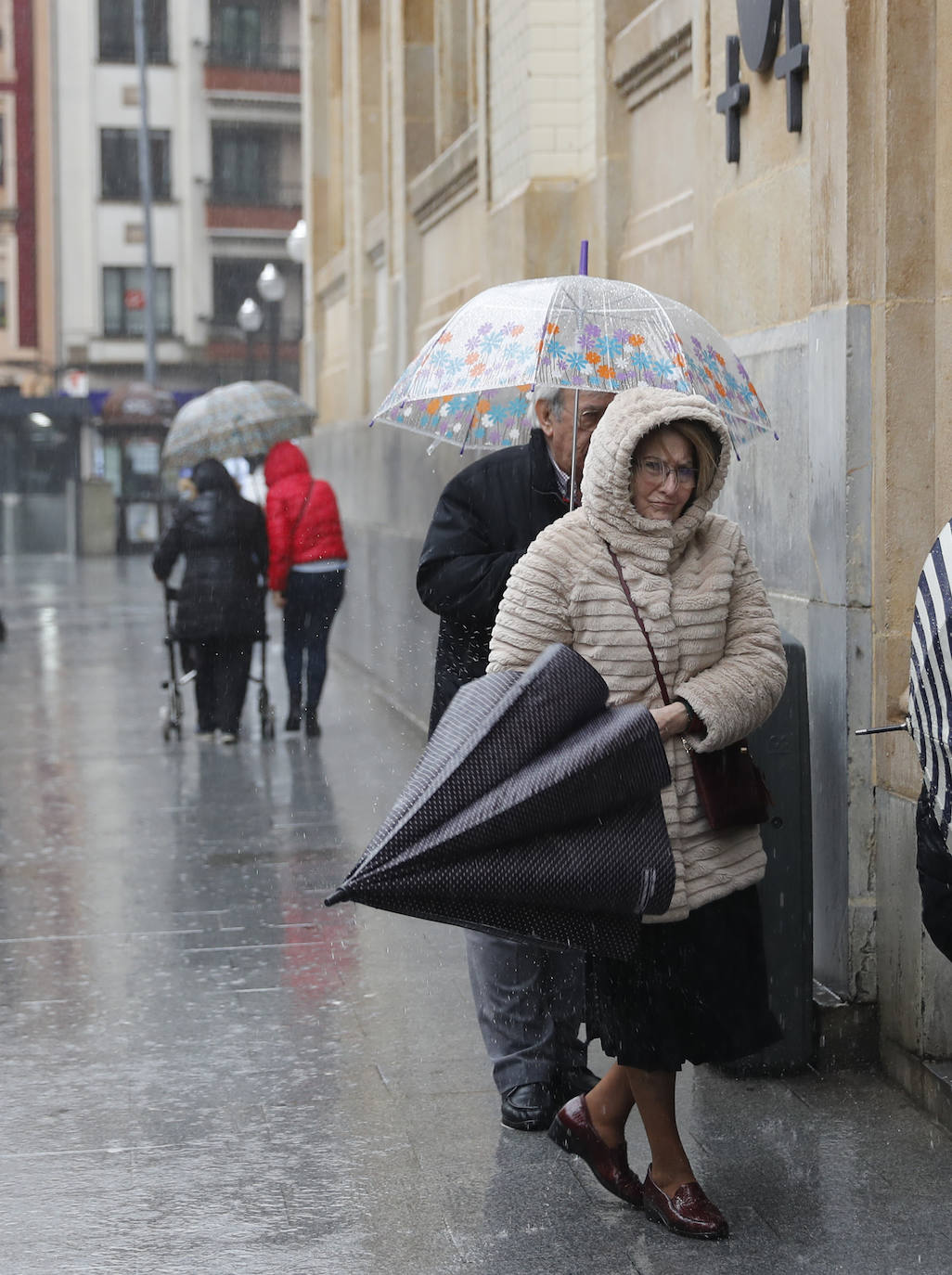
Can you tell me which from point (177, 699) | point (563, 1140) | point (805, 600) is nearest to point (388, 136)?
point (177, 699)

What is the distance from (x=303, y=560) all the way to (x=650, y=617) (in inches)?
314

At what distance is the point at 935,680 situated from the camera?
135 inches

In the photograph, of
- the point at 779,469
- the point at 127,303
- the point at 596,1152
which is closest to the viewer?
the point at 596,1152

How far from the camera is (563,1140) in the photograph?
14.6ft

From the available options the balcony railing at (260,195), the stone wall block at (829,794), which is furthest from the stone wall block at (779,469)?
the balcony railing at (260,195)

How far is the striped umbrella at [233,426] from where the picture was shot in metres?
12.2

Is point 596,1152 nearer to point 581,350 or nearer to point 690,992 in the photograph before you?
point 690,992

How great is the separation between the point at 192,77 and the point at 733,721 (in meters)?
48.0

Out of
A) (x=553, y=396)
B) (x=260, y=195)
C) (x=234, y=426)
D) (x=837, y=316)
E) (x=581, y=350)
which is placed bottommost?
(x=553, y=396)

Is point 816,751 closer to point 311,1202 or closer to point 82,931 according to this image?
point 311,1202

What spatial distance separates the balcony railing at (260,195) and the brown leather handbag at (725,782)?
46977mm

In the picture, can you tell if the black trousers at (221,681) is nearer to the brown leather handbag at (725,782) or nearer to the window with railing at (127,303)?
the brown leather handbag at (725,782)

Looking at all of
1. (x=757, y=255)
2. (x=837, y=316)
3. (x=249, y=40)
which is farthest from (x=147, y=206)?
(x=837, y=316)

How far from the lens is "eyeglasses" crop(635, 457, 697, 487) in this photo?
4.07 m
